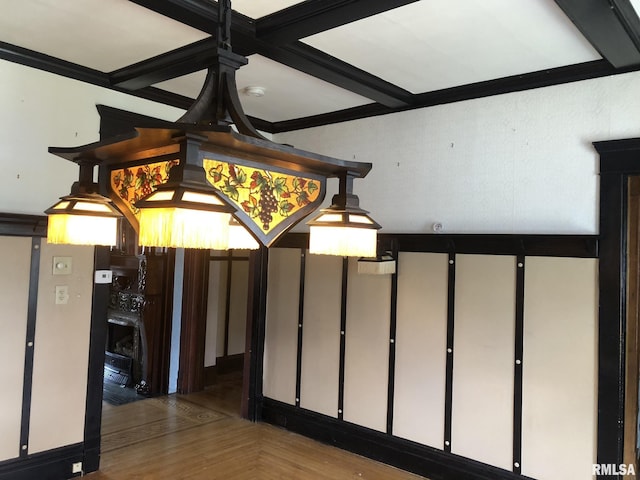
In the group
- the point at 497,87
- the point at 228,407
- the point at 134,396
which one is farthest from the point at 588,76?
the point at 134,396

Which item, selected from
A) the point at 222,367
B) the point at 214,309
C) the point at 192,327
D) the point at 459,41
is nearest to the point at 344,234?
the point at 459,41

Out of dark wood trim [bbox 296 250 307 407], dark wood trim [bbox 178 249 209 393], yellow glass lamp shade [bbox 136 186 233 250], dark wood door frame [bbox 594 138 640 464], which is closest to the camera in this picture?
yellow glass lamp shade [bbox 136 186 233 250]

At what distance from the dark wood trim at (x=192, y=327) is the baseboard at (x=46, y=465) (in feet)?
6.55

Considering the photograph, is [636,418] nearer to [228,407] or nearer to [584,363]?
[584,363]

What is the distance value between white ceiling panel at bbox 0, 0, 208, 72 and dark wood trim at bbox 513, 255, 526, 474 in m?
2.42

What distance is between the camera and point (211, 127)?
1.09 metres

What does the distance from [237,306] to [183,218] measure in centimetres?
515

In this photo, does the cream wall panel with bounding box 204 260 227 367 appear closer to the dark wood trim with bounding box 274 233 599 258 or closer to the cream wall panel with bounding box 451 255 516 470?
the dark wood trim with bounding box 274 233 599 258

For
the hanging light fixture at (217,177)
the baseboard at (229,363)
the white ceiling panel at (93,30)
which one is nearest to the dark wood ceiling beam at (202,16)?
the white ceiling panel at (93,30)

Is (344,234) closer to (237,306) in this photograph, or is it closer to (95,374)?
(95,374)

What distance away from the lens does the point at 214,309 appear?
5.75 m

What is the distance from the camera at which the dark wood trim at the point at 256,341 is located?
14.7 feet

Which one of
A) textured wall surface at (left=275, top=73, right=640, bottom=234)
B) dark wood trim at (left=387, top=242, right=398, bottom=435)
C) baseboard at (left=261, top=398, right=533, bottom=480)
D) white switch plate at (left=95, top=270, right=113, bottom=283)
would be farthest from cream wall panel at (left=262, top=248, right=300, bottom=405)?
white switch plate at (left=95, top=270, right=113, bottom=283)

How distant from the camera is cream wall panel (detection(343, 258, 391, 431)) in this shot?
3.73m
